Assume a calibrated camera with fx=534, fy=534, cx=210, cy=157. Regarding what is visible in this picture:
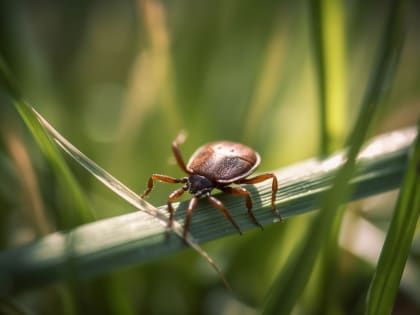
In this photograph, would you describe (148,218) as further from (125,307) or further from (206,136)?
(206,136)

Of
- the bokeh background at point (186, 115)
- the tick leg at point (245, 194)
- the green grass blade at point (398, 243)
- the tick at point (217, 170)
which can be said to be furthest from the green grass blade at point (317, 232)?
the tick at point (217, 170)

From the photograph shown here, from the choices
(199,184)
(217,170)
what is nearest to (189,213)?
(199,184)

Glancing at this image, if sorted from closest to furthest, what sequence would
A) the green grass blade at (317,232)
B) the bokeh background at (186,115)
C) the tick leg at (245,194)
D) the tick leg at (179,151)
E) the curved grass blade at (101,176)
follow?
the green grass blade at (317,232), the curved grass blade at (101,176), the tick leg at (245,194), the bokeh background at (186,115), the tick leg at (179,151)

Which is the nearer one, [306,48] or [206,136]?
[206,136]

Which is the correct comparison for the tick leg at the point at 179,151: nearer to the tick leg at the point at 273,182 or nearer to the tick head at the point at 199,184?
the tick head at the point at 199,184

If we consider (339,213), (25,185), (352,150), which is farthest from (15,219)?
(352,150)

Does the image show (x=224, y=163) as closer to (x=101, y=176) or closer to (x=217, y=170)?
(x=217, y=170)
